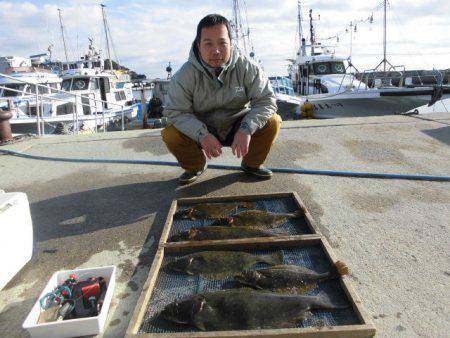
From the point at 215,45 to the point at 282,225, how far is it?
1.64 metres

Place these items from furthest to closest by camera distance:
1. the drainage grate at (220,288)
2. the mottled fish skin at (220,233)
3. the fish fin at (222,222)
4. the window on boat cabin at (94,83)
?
the window on boat cabin at (94,83) → the fish fin at (222,222) → the mottled fish skin at (220,233) → the drainage grate at (220,288)

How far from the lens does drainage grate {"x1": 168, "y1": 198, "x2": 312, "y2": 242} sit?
2.71 m

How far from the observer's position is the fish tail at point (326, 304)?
1837mm

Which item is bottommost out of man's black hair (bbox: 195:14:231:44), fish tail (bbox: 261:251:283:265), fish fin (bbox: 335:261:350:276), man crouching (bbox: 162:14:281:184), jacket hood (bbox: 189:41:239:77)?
fish tail (bbox: 261:251:283:265)

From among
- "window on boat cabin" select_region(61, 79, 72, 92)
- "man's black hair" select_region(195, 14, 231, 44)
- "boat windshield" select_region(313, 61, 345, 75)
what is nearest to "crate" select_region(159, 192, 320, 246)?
"man's black hair" select_region(195, 14, 231, 44)

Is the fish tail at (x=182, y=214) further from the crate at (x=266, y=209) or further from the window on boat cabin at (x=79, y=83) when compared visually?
the window on boat cabin at (x=79, y=83)

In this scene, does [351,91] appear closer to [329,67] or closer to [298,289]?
[329,67]

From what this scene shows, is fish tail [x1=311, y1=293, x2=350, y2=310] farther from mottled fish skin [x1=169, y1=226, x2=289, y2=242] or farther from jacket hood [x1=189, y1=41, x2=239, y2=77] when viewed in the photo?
Result: jacket hood [x1=189, y1=41, x2=239, y2=77]

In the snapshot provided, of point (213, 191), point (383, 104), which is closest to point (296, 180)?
point (213, 191)

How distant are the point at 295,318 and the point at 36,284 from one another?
1.63 metres

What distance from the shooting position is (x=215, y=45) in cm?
306

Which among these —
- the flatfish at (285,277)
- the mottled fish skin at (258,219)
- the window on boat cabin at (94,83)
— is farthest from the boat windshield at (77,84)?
the flatfish at (285,277)

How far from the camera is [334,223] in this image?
2.85m

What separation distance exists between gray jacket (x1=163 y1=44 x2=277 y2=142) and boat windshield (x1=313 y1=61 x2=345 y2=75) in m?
16.1
